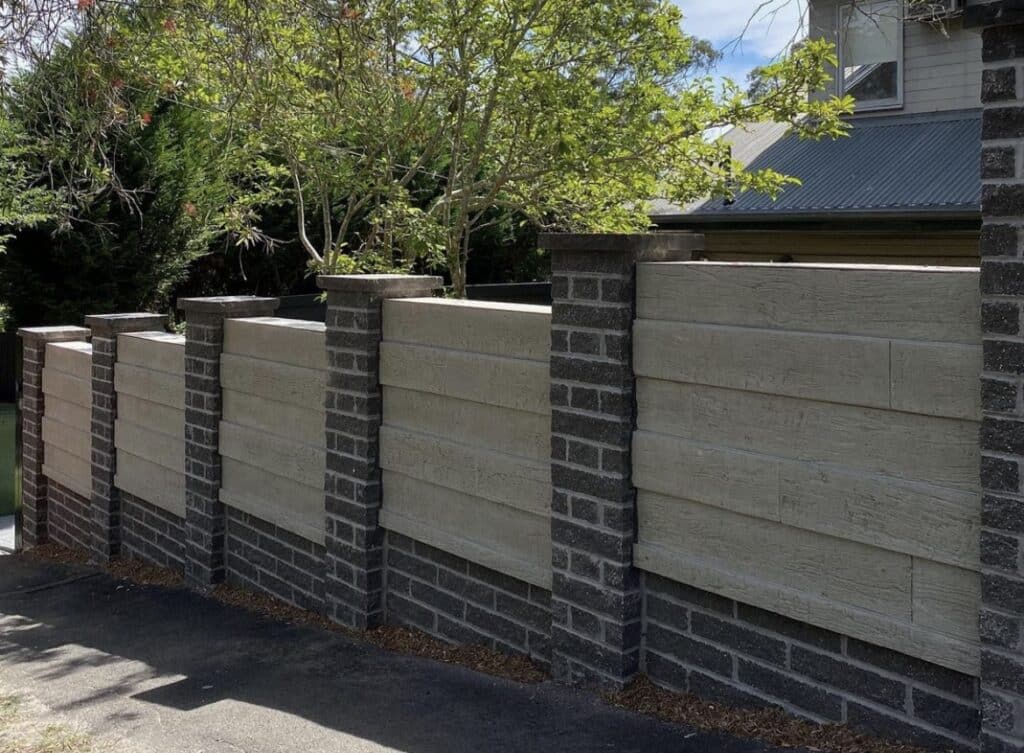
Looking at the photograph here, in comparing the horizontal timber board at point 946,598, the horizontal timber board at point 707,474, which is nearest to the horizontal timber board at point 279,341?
the horizontal timber board at point 707,474

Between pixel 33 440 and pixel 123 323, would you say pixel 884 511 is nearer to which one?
pixel 123 323

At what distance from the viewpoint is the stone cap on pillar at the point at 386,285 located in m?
5.79

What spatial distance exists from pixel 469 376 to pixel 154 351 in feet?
Result: 12.2

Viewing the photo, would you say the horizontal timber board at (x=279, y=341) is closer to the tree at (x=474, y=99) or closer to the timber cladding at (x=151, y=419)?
the timber cladding at (x=151, y=419)

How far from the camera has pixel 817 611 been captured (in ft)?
12.8

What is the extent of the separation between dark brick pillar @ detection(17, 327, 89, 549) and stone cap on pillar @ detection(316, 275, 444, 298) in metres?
5.13

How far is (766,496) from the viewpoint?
401 cm

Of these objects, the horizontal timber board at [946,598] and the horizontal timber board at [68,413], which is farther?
the horizontal timber board at [68,413]

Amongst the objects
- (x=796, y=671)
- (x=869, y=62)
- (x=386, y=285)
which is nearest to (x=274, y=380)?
(x=386, y=285)

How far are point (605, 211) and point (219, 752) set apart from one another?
6.30 meters

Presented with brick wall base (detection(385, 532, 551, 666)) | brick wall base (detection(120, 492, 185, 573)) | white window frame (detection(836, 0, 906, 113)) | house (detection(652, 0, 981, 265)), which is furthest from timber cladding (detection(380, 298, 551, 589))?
white window frame (detection(836, 0, 906, 113))

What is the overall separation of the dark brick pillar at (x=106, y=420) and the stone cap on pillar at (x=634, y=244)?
16.5ft

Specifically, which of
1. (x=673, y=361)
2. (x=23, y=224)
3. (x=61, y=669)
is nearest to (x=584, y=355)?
(x=673, y=361)

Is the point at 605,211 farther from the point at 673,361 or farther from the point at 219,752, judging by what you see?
the point at 219,752
